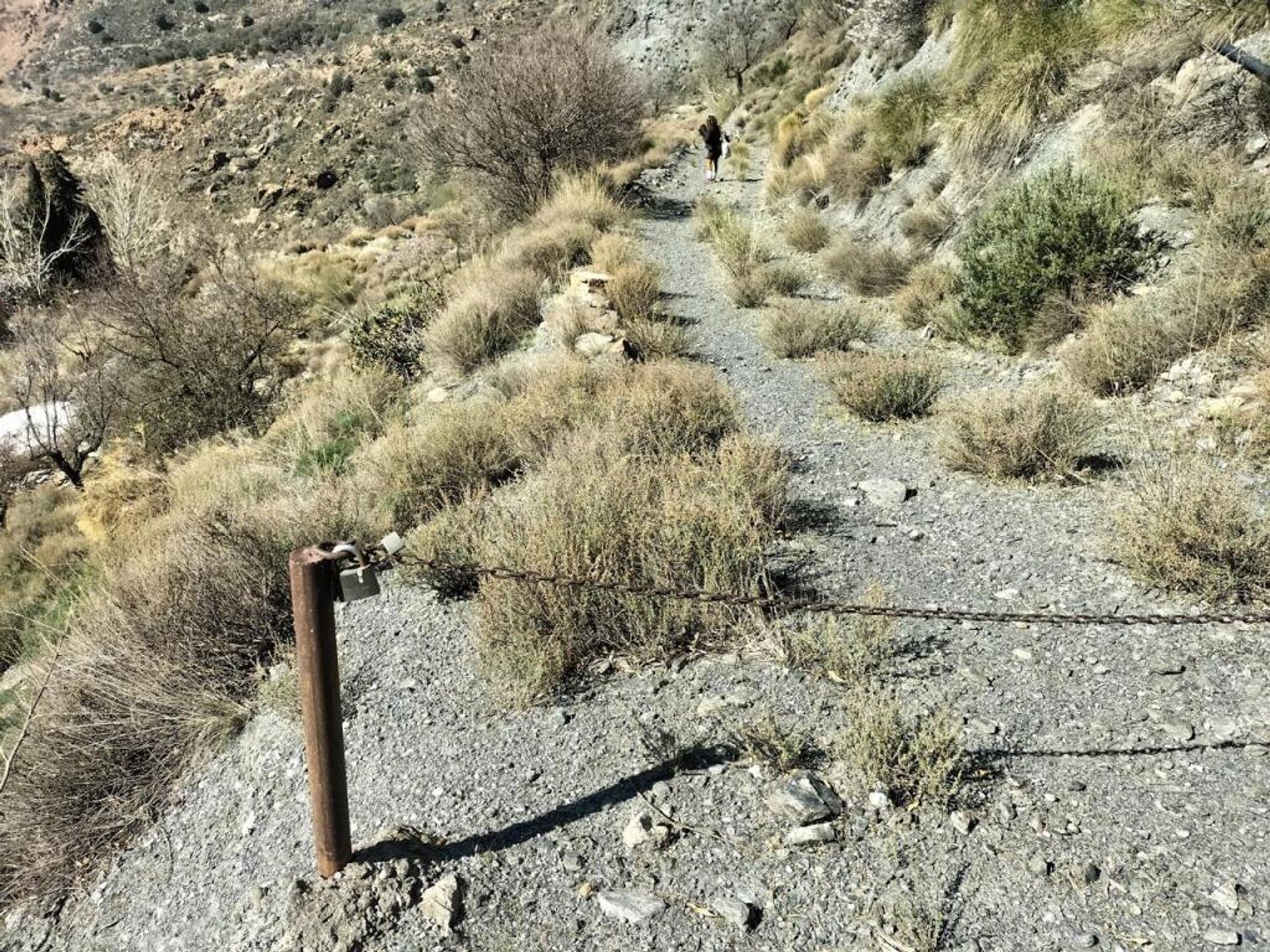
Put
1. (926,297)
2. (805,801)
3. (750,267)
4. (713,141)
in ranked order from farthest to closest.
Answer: (713,141)
(750,267)
(926,297)
(805,801)

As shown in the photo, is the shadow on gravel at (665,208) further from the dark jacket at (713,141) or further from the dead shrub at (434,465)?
the dead shrub at (434,465)

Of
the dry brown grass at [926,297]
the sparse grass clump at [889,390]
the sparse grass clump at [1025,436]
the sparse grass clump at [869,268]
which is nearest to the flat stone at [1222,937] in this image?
the sparse grass clump at [1025,436]

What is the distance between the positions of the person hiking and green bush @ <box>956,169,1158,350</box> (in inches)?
501

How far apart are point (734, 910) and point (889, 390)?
496 centimetres

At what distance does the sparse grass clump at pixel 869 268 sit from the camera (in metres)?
9.96

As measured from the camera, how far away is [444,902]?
251cm

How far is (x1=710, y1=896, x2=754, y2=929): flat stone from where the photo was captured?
94.3 inches

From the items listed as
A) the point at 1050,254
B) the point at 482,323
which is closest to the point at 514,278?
the point at 482,323

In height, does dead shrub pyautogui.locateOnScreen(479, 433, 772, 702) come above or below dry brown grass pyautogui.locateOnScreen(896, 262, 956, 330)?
above

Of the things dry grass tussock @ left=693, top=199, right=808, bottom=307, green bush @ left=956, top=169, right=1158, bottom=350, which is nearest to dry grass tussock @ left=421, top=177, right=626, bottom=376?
dry grass tussock @ left=693, top=199, right=808, bottom=307

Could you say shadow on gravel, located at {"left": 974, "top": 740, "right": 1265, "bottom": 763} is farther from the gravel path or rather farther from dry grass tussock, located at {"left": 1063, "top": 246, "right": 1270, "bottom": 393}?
dry grass tussock, located at {"left": 1063, "top": 246, "right": 1270, "bottom": 393}

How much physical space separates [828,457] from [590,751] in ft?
11.4

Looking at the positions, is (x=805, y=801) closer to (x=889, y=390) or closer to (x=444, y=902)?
(x=444, y=902)

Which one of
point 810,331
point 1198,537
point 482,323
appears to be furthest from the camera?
point 482,323
